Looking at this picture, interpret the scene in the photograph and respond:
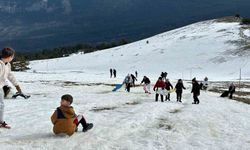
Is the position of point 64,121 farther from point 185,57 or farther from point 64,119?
point 185,57

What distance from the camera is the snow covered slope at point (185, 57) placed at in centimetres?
10031

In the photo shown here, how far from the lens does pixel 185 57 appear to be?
111688mm

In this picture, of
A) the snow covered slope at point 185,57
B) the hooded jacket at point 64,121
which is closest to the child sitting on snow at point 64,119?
the hooded jacket at point 64,121

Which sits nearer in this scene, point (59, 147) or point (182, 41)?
point (59, 147)

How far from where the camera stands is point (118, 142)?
13.4 m

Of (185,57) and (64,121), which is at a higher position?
(185,57)

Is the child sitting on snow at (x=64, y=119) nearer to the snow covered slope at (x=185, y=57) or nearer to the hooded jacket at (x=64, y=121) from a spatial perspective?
the hooded jacket at (x=64, y=121)

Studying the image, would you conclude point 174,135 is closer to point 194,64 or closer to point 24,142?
point 24,142

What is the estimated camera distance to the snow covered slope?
100 metres

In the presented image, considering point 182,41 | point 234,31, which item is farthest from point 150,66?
point 234,31

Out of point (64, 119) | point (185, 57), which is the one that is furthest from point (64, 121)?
point (185, 57)

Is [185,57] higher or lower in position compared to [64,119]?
higher

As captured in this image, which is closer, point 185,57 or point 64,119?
point 64,119

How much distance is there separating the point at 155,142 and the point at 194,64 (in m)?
93.4
